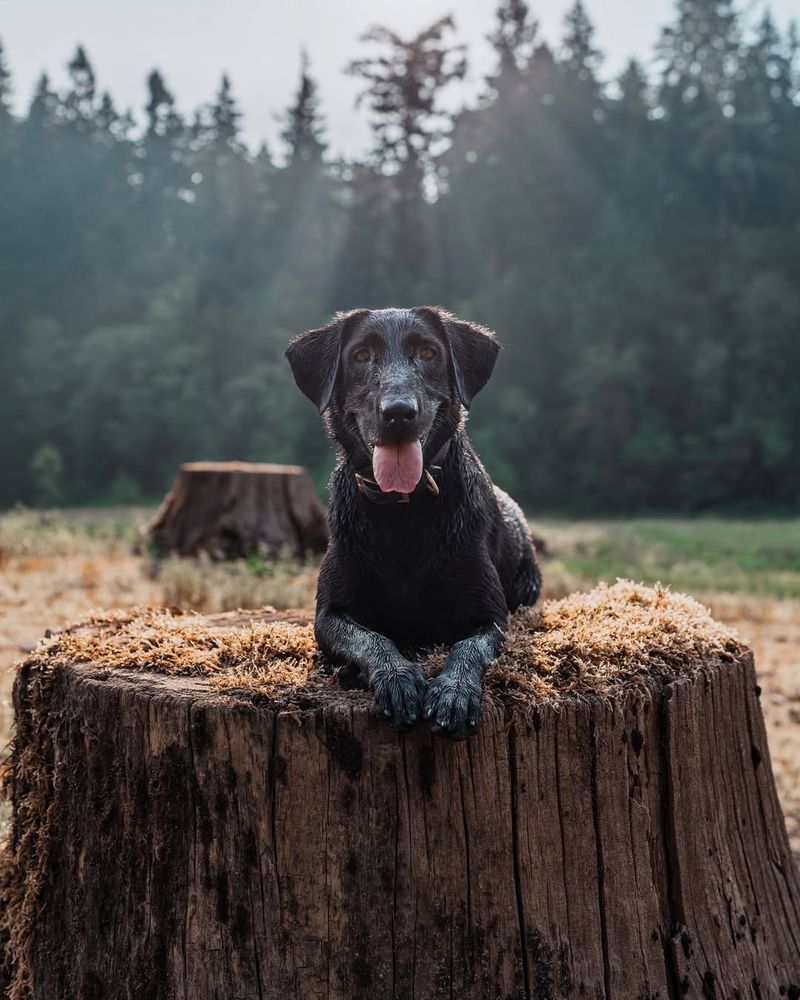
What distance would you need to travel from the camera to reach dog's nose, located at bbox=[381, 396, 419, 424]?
277 centimetres

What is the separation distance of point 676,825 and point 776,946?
2.49 feet

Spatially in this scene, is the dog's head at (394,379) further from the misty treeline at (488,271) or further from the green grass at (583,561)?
the misty treeline at (488,271)

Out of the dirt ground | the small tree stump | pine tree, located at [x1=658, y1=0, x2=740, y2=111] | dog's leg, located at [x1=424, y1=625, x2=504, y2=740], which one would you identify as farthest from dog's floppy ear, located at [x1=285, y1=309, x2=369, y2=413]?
pine tree, located at [x1=658, y1=0, x2=740, y2=111]

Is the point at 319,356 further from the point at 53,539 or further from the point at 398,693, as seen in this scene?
the point at 53,539

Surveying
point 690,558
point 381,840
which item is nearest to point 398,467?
point 381,840

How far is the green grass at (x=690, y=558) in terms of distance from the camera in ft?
43.7

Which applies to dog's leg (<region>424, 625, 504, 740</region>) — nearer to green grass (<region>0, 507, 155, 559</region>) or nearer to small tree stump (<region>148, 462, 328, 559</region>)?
small tree stump (<region>148, 462, 328, 559</region>)

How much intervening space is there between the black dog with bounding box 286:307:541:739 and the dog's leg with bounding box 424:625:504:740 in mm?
74

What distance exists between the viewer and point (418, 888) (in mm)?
2502

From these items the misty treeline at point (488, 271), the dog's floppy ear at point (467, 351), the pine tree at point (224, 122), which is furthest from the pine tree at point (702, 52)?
the dog's floppy ear at point (467, 351)

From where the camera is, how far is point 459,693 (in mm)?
2479

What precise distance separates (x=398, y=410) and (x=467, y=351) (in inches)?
28.2

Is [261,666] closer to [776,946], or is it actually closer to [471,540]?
[471,540]

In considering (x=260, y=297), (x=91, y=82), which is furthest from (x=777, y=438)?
(x=91, y=82)
